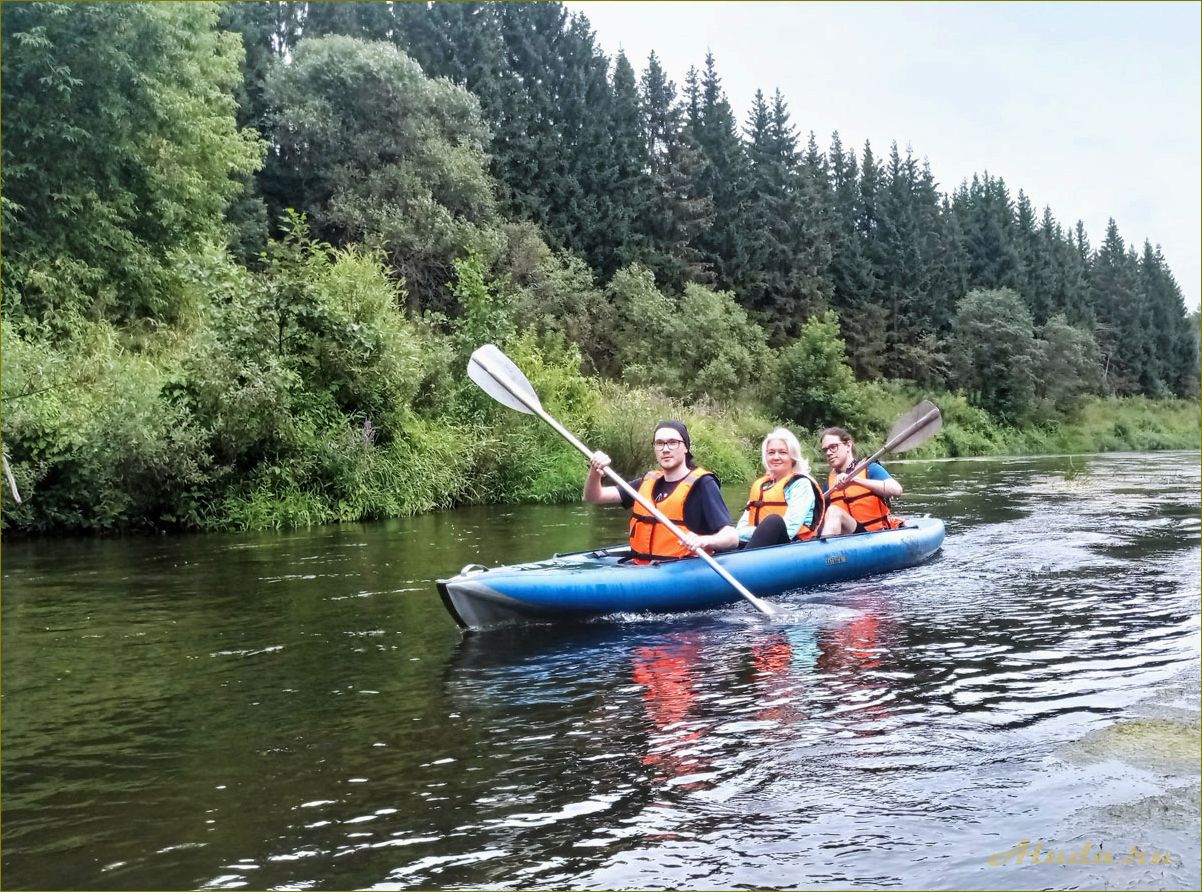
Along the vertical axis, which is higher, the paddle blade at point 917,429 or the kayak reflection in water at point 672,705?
the paddle blade at point 917,429

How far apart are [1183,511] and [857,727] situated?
9319 mm

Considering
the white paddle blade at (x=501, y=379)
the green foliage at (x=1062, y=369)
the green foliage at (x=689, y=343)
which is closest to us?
the white paddle blade at (x=501, y=379)

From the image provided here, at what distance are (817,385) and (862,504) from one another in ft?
74.9

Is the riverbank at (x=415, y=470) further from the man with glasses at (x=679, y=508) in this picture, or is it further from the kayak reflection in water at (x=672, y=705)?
the kayak reflection in water at (x=672, y=705)

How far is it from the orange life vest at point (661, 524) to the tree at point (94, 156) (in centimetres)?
1278

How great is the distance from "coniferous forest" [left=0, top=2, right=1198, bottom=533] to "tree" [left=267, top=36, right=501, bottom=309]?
0.29 feet

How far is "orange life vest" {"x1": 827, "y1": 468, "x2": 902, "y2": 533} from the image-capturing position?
27.6 feet

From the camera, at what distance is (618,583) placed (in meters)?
6.18

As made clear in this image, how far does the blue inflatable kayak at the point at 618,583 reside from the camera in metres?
5.95

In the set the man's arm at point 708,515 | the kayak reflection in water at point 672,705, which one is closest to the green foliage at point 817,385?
the man's arm at point 708,515

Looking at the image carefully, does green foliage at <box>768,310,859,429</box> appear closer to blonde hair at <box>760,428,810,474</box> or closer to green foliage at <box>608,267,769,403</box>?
green foliage at <box>608,267,769,403</box>

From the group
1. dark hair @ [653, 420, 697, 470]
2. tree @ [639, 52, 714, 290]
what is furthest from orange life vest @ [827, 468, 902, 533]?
tree @ [639, 52, 714, 290]

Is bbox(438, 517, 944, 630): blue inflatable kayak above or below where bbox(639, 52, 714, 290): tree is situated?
below

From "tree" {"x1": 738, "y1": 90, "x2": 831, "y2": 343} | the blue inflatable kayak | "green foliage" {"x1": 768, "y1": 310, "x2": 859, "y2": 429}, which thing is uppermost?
"tree" {"x1": 738, "y1": 90, "x2": 831, "y2": 343}
